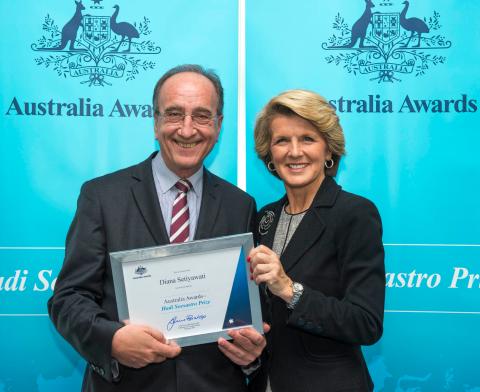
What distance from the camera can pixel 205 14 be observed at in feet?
10.1

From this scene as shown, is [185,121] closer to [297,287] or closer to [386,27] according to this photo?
[297,287]

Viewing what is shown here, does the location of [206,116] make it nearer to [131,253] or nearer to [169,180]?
[169,180]

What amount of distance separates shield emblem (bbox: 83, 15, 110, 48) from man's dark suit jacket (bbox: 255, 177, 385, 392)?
71.8 inches

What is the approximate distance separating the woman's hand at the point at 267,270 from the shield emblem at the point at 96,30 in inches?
76.6

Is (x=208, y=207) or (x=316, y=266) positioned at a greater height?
(x=208, y=207)

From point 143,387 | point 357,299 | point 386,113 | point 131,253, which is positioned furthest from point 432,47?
point 143,387

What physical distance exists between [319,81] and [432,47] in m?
0.67

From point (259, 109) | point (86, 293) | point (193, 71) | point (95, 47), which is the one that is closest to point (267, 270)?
point (86, 293)

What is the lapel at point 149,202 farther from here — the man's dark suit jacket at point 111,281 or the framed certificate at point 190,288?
the framed certificate at point 190,288

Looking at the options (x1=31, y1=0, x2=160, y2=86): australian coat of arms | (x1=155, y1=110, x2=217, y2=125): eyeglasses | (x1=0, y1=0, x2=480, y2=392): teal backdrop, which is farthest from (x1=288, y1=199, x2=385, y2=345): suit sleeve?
(x1=31, y1=0, x2=160, y2=86): australian coat of arms

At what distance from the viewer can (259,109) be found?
3090mm

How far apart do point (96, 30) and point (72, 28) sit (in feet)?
→ 0.46

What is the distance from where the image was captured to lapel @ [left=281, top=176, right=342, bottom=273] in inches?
76.6

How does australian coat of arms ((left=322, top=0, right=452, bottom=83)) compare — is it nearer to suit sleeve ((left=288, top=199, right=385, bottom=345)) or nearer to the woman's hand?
suit sleeve ((left=288, top=199, right=385, bottom=345))
